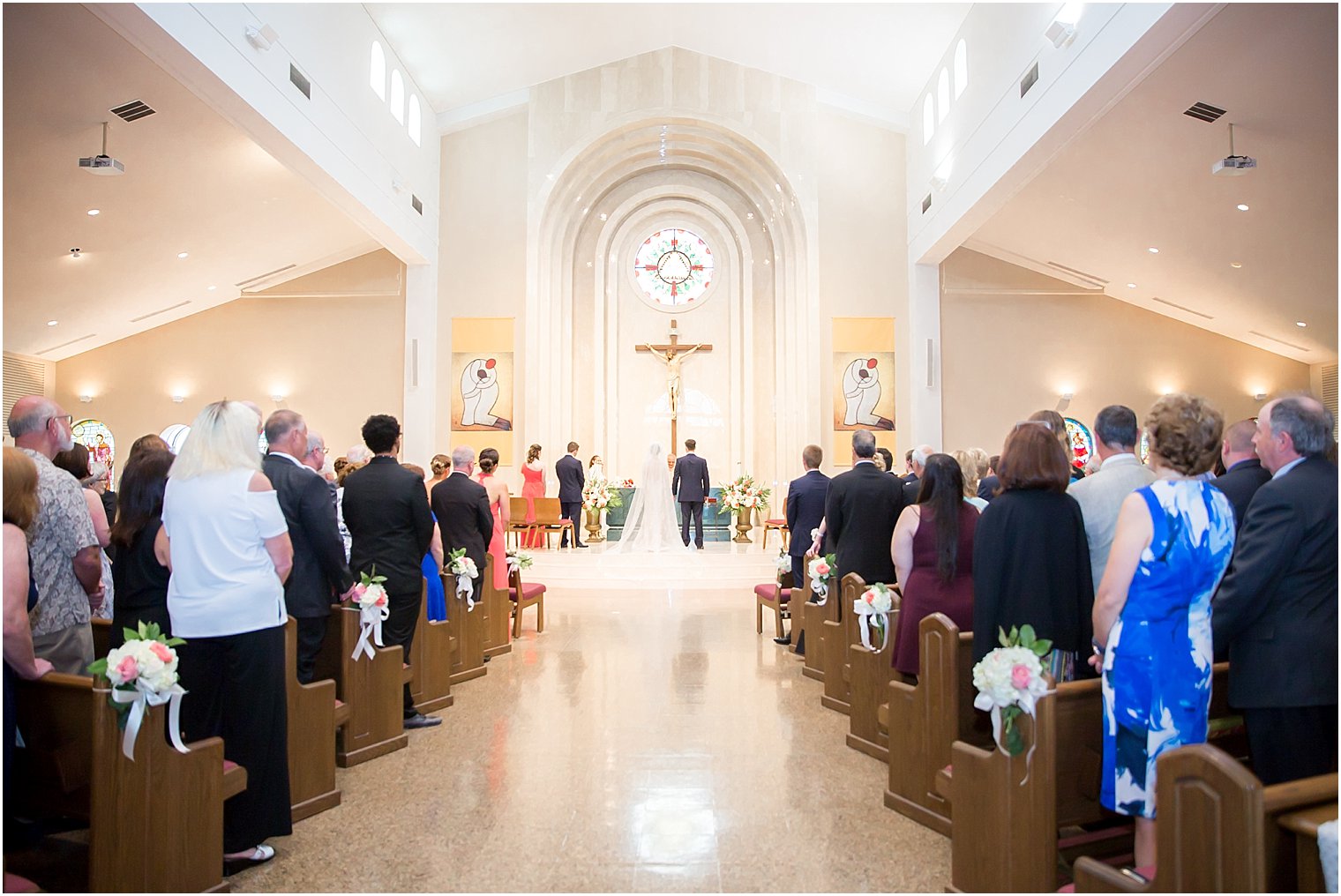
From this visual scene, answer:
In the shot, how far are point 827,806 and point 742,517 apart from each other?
35.4ft

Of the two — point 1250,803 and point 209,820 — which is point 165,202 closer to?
point 209,820

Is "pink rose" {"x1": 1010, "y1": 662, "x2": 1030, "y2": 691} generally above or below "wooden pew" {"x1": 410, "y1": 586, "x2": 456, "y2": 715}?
above

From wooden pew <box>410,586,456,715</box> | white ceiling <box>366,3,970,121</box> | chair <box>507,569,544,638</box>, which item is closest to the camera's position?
wooden pew <box>410,586,456,715</box>

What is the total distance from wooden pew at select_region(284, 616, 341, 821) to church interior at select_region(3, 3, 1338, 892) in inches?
0.9

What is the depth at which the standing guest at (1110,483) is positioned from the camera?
3.37 m

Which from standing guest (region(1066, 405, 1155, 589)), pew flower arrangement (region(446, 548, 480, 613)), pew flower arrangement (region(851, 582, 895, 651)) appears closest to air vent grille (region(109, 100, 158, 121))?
pew flower arrangement (region(446, 548, 480, 613))

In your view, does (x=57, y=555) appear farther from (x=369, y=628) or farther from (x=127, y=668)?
(x=369, y=628)

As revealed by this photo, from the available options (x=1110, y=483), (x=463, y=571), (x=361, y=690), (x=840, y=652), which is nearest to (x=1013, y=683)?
(x=1110, y=483)

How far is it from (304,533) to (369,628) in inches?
29.0

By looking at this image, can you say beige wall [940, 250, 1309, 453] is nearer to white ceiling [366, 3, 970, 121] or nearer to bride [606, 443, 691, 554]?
white ceiling [366, 3, 970, 121]

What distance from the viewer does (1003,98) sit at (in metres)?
10.3

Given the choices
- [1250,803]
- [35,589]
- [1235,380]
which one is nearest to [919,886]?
[1250,803]

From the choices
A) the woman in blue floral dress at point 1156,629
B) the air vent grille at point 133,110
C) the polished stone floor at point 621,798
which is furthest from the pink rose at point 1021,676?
the air vent grille at point 133,110

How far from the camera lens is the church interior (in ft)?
11.4
